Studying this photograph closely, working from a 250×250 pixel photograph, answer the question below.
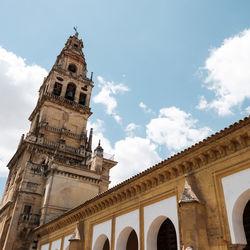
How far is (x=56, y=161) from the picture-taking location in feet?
85.6

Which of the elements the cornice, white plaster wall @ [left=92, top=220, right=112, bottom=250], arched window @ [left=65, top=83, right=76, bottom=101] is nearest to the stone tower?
arched window @ [left=65, top=83, right=76, bottom=101]

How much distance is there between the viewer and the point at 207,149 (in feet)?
32.4

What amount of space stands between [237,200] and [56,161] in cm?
1989

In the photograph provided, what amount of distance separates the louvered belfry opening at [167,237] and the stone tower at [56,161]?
13.1 m

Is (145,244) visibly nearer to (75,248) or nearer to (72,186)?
(75,248)

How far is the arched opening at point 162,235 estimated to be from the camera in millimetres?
11520

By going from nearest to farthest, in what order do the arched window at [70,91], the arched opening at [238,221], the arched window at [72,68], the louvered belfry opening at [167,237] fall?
the arched opening at [238,221]
the louvered belfry opening at [167,237]
the arched window at [70,91]
the arched window at [72,68]

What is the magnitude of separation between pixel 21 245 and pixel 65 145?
1198 cm

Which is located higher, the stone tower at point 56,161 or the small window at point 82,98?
the small window at point 82,98

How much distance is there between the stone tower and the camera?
79.2 ft

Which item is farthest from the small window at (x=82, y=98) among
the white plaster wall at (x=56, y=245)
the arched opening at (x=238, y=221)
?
the arched opening at (x=238, y=221)

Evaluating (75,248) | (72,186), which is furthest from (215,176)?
(72,186)

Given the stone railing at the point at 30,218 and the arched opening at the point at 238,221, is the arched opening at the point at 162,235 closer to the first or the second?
the arched opening at the point at 238,221

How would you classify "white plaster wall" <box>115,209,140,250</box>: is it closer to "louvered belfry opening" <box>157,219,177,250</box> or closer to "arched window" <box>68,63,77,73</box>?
"louvered belfry opening" <box>157,219,177,250</box>
